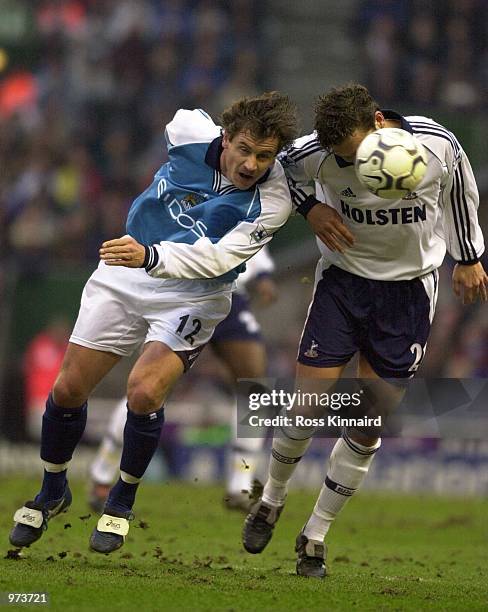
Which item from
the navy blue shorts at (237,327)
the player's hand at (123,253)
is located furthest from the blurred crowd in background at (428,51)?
the player's hand at (123,253)

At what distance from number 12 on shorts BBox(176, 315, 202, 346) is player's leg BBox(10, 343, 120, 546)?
41cm

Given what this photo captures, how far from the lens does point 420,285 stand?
655cm

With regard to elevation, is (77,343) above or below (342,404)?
above

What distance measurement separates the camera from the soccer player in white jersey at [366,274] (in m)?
6.29

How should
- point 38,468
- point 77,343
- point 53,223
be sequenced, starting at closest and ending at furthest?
point 77,343 < point 38,468 < point 53,223

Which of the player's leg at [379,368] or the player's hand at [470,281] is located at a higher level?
the player's hand at [470,281]

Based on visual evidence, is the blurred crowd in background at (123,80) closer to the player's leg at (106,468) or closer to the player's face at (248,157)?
the player's leg at (106,468)

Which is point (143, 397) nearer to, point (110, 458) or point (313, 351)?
point (313, 351)

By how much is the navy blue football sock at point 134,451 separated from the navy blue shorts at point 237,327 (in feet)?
10.1

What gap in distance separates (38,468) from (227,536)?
5.30 m

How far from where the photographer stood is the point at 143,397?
6.14 m

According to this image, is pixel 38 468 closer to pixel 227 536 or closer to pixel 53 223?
pixel 53 223

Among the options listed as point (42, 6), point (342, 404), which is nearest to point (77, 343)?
point (342, 404)

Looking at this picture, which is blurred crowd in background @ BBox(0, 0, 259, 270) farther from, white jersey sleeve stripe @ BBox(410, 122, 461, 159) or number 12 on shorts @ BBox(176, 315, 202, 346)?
white jersey sleeve stripe @ BBox(410, 122, 461, 159)
